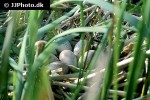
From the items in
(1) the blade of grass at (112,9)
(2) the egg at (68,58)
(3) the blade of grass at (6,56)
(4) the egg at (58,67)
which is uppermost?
(1) the blade of grass at (112,9)

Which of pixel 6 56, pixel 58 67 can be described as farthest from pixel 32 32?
pixel 58 67

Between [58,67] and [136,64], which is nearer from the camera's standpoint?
[136,64]

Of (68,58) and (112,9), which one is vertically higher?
(112,9)

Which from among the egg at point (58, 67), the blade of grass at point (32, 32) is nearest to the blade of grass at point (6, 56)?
the blade of grass at point (32, 32)

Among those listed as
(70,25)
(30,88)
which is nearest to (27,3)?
(30,88)

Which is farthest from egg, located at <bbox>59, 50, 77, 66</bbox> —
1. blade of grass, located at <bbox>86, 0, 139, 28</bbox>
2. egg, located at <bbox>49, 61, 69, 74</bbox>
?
blade of grass, located at <bbox>86, 0, 139, 28</bbox>

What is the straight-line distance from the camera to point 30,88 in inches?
22.5

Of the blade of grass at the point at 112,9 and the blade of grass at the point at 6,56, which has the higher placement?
the blade of grass at the point at 112,9

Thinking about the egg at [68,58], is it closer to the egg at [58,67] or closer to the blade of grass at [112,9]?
the egg at [58,67]

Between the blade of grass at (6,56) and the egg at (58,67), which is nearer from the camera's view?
the blade of grass at (6,56)

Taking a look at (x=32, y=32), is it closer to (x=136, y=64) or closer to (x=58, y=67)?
(x=136, y=64)

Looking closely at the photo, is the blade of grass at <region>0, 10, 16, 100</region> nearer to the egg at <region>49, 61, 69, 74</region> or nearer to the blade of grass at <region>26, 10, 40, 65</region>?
the blade of grass at <region>26, 10, 40, 65</region>

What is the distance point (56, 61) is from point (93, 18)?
25 cm

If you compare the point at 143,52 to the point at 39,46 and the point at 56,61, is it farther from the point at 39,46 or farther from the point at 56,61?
the point at 56,61
